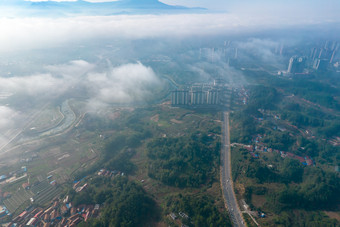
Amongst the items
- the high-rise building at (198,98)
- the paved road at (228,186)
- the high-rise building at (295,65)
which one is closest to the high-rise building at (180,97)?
the high-rise building at (198,98)

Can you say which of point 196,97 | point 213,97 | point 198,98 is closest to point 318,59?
point 213,97

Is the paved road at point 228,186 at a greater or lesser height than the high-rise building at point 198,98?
lesser

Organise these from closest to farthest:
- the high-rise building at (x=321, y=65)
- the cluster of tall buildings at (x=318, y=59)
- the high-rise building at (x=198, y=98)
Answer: the high-rise building at (x=198, y=98), the cluster of tall buildings at (x=318, y=59), the high-rise building at (x=321, y=65)

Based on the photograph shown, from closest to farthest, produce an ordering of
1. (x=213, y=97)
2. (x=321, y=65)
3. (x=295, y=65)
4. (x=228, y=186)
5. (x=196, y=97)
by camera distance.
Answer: (x=228, y=186) < (x=213, y=97) < (x=196, y=97) < (x=295, y=65) < (x=321, y=65)

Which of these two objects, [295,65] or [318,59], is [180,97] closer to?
[295,65]

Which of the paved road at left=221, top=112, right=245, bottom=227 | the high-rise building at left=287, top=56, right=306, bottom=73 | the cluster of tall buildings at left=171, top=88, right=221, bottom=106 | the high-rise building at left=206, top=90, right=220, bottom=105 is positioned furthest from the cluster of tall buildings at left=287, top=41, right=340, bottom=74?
the paved road at left=221, top=112, right=245, bottom=227

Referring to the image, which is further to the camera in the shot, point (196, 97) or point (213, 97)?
point (196, 97)

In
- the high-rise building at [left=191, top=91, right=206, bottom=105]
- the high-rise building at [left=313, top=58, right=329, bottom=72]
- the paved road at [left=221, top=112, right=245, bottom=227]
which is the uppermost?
the high-rise building at [left=313, top=58, right=329, bottom=72]

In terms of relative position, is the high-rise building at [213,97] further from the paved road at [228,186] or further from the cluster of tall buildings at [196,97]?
the paved road at [228,186]

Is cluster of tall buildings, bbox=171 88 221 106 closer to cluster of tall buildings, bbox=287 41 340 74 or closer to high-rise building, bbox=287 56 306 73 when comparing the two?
high-rise building, bbox=287 56 306 73
